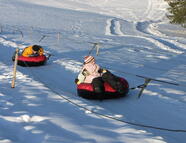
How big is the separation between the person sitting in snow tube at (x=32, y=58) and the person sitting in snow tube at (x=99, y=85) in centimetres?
480

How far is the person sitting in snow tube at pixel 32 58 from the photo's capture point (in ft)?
45.8

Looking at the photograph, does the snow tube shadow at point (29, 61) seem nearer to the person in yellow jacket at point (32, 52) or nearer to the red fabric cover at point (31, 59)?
the red fabric cover at point (31, 59)

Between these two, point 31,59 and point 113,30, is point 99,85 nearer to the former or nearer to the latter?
point 31,59

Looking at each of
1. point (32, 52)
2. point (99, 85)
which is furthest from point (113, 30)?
point (99, 85)

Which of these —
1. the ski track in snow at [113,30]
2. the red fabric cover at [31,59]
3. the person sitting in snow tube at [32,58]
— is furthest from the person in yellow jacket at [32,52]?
the ski track in snow at [113,30]

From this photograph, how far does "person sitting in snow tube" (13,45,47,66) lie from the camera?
45.8 ft

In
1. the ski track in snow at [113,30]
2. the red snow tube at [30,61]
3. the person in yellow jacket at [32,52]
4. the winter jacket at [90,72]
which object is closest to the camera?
the winter jacket at [90,72]

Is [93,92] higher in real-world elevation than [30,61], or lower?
higher

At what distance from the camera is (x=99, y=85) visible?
367 inches

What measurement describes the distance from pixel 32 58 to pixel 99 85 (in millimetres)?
5554

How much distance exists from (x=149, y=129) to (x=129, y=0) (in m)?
83.9

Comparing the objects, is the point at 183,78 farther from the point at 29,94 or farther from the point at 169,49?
the point at 169,49

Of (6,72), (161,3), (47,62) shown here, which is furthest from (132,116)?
(161,3)

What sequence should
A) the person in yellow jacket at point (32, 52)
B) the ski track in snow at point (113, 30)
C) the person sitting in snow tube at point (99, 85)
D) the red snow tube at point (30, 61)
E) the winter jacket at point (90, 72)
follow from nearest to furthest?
the person sitting in snow tube at point (99, 85) → the winter jacket at point (90, 72) → the red snow tube at point (30, 61) → the person in yellow jacket at point (32, 52) → the ski track in snow at point (113, 30)
